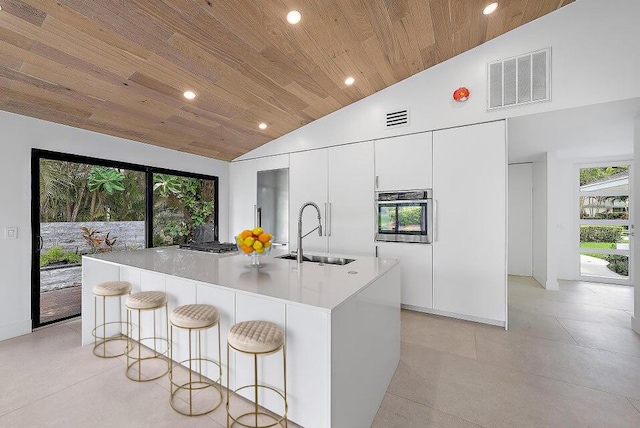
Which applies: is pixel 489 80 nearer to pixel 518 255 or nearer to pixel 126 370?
pixel 518 255

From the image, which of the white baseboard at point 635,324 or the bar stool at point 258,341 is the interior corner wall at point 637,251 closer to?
the white baseboard at point 635,324

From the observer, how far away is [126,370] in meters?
2.05

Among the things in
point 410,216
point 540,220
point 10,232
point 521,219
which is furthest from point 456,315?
point 10,232

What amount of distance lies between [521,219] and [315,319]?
5.45 meters

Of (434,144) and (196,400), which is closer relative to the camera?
(196,400)

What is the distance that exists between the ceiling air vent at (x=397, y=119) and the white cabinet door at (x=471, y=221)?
1.34 ft

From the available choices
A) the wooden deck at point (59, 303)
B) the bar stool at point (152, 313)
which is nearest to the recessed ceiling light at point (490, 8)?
the bar stool at point (152, 313)

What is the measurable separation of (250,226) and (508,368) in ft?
12.6

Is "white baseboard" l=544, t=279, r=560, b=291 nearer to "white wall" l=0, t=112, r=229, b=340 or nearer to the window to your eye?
the window

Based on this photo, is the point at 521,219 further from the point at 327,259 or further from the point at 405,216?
the point at 327,259

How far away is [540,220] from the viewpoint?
15.3ft

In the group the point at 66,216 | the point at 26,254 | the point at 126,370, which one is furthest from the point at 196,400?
the point at 66,216

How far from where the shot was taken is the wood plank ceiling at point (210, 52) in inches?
73.2

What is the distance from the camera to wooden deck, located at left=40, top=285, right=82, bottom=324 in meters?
2.96
